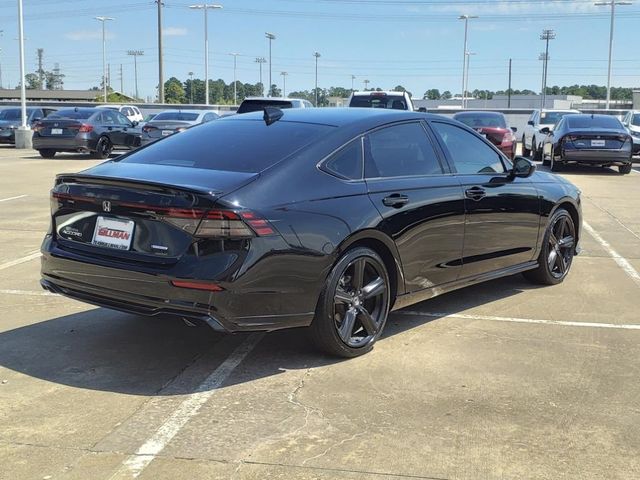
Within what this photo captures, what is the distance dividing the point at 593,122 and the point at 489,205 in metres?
14.3

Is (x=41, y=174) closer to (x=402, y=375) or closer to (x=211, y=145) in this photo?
(x=211, y=145)

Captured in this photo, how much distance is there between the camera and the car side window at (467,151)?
562 centimetres

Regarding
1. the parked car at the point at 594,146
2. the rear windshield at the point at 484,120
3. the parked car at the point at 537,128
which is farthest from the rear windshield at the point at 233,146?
the parked car at the point at 537,128

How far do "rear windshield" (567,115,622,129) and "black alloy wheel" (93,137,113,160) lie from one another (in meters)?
12.9

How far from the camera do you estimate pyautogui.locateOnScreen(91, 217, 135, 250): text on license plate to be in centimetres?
421

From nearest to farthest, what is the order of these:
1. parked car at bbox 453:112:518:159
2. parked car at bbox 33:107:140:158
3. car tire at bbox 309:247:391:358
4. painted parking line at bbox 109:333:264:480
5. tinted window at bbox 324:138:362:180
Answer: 1. painted parking line at bbox 109:333:264:480
2. car tire at bbox 309:247:391:358
3. tinted window at bbox 324:138:362:180
4. parked car at bbox 453:112:518:159
5. parked car at bbox 33:107:140:158

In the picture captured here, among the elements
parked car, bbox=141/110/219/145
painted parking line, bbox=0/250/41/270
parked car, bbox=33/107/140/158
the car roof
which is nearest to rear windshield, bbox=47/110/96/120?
parked car, bbox=33/107/140/158

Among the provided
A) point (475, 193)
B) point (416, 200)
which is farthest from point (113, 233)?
point (475, 193)

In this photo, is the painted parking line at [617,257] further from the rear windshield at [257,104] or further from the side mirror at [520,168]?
the rear windshield at [257,104]

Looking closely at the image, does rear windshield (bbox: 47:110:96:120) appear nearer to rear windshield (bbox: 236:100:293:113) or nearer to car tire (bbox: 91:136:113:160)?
car tire (bbox: 91:136:113:160)

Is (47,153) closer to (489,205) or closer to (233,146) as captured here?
(233,146)

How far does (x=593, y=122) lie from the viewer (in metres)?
18.5

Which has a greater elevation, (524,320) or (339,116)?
(339,116)

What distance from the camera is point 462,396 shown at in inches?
161
